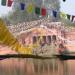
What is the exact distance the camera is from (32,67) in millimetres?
8867

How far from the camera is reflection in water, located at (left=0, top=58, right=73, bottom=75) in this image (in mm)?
8836

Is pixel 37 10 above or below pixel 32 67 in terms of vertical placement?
above

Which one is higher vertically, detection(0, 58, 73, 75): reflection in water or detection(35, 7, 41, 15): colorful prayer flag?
detection(35, 7, 41, 15): colorful prayer flag

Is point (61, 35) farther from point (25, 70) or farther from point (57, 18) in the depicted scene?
point (25, 70)

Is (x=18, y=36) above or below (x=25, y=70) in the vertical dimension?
above

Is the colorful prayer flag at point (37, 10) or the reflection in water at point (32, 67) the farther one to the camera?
the colorful prayer flag at point (37, 10)

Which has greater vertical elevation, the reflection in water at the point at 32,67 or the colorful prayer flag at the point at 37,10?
the colorful prayer flag at the point at 37,10

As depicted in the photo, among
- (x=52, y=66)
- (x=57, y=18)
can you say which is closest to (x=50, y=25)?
(x=57, y=18)

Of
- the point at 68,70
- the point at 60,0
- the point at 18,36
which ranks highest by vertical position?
the point at 60,0

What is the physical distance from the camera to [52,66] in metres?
8.90

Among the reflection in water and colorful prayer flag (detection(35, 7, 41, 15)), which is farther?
colorful prayer flag (detection(35, 7, 41, 15))

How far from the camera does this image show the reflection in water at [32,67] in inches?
348

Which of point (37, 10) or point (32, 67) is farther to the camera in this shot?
point (37, 10)

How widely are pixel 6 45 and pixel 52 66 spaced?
Result: 1.04 m
